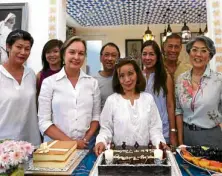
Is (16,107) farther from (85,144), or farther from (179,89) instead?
(179,89)

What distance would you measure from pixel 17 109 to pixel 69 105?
445mm

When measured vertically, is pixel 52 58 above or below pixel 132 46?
below

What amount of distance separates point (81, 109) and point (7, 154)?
778 millimetres

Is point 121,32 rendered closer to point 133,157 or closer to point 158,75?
point 158,75

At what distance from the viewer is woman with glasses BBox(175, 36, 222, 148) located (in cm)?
172

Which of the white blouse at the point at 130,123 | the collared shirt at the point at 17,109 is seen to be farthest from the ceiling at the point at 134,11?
the white blouse at the point at 130,123

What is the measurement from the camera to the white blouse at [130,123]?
1.57 metres

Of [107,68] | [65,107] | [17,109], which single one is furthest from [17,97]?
[107,68]

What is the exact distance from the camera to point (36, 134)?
6.36 ft

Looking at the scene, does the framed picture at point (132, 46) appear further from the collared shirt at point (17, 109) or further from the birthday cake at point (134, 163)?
the birthday cake at point (134, 163)

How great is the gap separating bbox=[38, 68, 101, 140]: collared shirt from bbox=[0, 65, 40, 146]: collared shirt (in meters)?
0.24

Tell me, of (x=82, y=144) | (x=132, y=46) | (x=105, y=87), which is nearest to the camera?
(x=82, y=144)

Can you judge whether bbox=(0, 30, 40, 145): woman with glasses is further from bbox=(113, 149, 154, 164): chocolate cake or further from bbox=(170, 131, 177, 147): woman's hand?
bbox=(170, 131, 177, 147): woman's hand

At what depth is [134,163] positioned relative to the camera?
42.8 inches
